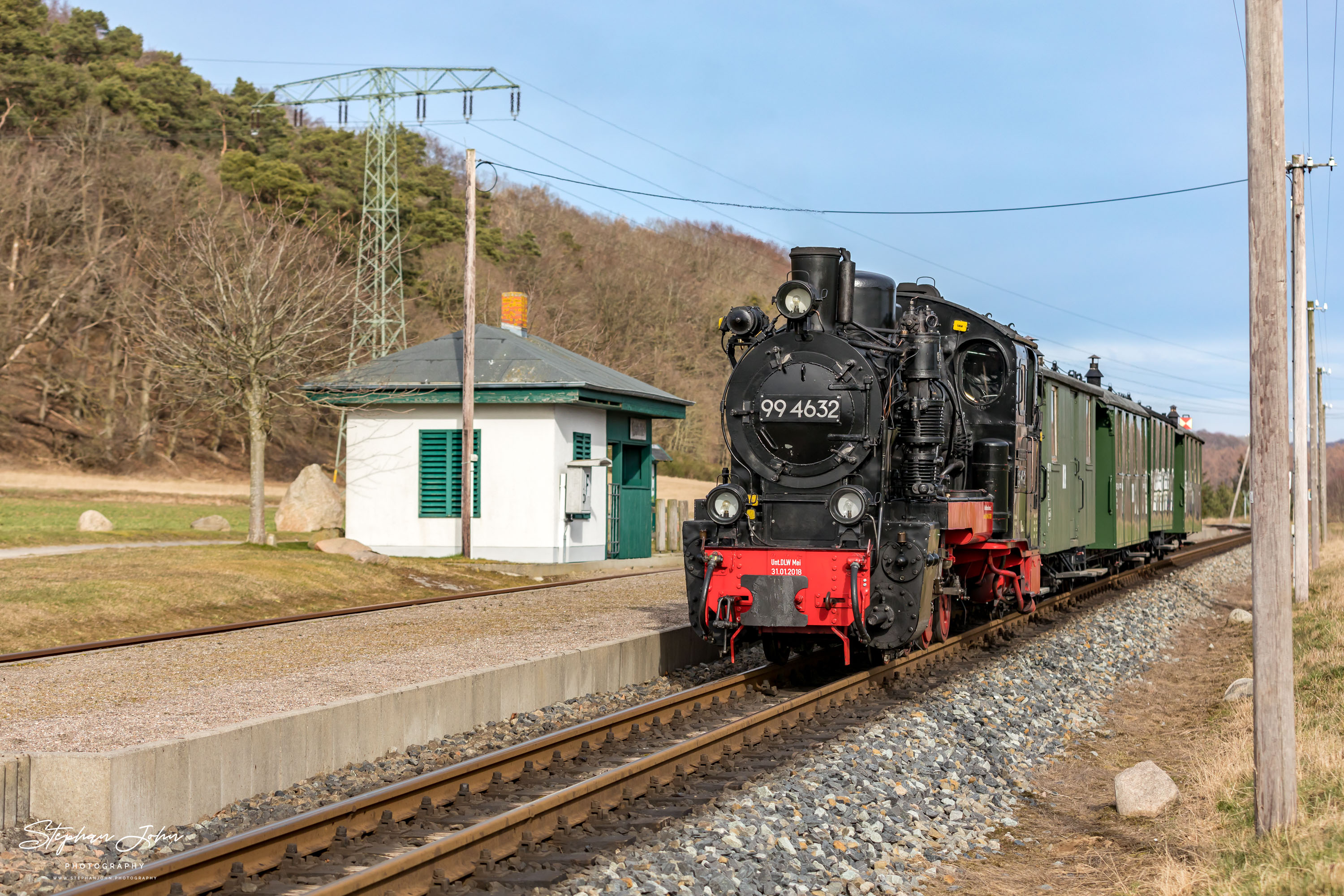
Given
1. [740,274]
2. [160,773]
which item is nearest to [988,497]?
[160,773]

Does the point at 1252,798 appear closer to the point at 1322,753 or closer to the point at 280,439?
the point at 1322,753

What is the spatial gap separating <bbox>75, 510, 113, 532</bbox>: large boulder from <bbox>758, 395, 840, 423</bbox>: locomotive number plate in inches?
748

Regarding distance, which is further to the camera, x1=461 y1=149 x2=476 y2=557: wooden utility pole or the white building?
the white building

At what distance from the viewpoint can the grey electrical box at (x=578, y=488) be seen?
71.3ft

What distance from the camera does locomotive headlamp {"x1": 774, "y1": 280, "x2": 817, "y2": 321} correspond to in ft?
35.1

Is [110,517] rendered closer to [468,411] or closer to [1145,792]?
[468,411]

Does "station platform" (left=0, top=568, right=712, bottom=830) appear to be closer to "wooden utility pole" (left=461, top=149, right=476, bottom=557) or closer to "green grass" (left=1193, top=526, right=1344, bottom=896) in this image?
"green grass" (left=1193, top=526, right=1344, bottom=896)

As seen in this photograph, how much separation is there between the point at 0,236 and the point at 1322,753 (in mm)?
45915

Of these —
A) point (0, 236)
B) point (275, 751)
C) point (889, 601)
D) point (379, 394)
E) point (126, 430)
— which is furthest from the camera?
point (126, 430)

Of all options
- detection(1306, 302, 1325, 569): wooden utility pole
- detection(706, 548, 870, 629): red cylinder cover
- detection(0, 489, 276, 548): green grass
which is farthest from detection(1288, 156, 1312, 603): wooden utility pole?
detection(0, 489, 276, 548): green grass


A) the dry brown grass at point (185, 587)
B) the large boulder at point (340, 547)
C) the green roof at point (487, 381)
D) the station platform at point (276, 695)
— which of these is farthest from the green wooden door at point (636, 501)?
the station platform at point (276, 695)

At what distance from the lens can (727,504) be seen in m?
10.6

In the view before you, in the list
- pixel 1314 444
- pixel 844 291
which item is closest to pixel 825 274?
pixel 844 291

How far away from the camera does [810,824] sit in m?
6.61
